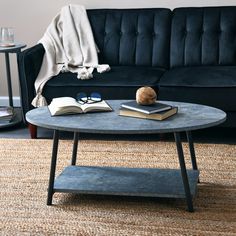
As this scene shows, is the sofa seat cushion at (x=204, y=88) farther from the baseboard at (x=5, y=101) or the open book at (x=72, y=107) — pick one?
the baseboard at (x=5, y=101)

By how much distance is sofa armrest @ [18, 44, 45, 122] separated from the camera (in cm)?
333

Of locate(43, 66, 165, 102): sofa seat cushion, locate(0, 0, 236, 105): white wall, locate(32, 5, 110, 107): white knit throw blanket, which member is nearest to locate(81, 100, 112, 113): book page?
locate(43, 66, 165, 102): sofa seat cushion

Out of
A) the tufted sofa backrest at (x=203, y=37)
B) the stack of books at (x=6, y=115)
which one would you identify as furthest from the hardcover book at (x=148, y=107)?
the stack of books at (x=6, y=115)

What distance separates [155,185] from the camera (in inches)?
92.5

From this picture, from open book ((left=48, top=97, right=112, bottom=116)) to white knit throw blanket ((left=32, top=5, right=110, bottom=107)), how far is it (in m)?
1.13

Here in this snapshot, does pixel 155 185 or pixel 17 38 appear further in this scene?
pixel 17 38

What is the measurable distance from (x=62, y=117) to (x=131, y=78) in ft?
3.48

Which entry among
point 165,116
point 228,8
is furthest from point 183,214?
point 228,8

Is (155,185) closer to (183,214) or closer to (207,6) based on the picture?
(183,214)

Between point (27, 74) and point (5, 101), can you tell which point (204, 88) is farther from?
point (5, 101)

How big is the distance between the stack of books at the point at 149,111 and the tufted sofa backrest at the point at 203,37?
1.39 meters

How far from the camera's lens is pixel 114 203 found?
2377mm

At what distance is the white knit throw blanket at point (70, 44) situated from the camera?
362 centimetres

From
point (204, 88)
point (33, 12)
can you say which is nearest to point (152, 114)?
point (204, 88)
